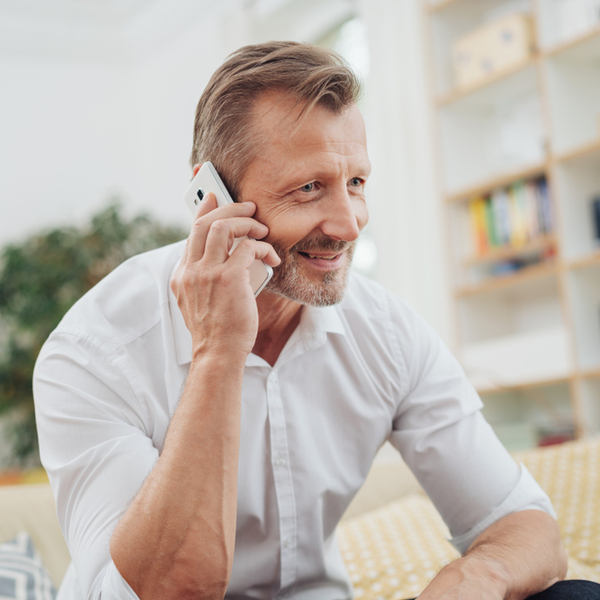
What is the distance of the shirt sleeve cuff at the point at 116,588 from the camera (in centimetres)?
85

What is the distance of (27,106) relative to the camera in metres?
4.63

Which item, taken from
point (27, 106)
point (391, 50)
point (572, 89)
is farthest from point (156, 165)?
point (572, 89)

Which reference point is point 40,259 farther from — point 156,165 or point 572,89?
point 572,89

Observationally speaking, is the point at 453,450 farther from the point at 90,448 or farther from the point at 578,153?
the point at 578,153

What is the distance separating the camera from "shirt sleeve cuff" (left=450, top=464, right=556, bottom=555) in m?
1.10

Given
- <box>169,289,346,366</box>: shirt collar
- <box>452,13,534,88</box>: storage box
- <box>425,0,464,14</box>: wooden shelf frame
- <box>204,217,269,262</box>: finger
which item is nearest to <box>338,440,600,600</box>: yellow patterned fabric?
<box>169,289,346,366</box>: shirt collar

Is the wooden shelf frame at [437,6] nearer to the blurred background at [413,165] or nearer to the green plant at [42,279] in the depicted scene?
the blurred background at [413,165]

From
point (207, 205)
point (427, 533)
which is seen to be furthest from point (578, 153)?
point (207, 205)

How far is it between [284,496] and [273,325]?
29 cm

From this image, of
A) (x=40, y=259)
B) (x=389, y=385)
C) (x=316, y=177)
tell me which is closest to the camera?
(x=316, y=177)

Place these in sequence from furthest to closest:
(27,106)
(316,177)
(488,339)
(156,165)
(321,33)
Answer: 1. (156,165)
2. (27,106)
3. (321,33)
4. (488,339)
5. (316,177)

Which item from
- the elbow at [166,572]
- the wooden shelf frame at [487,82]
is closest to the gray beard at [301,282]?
the elbow at [166,572]

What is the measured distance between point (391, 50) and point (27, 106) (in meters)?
2.66

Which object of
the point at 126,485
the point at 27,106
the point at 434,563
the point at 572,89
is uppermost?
the point at 27,106
